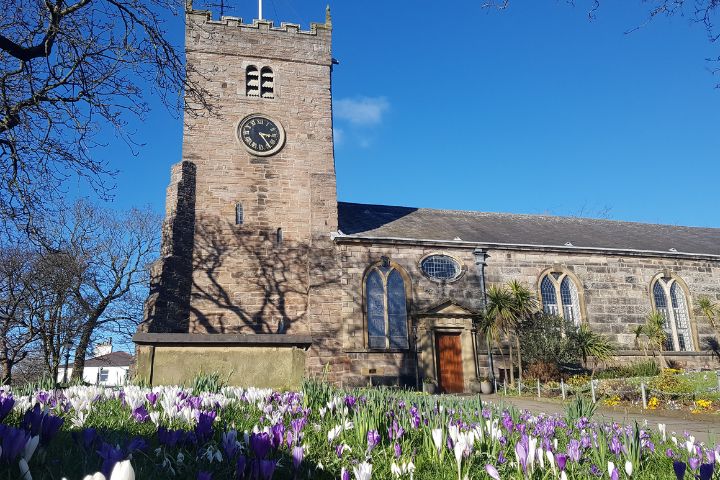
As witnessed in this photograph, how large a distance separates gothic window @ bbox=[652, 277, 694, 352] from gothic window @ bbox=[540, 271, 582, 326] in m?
4.28

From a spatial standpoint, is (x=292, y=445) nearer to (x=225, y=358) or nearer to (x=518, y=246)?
(x=225, y=358)

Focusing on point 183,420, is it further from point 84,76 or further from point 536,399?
point 536,399

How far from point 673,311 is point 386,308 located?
15.2m

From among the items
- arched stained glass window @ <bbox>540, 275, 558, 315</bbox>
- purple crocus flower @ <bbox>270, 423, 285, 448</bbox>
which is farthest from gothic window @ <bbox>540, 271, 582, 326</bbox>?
purple crocus flower @ <bbox>270, 423, 285, 448</bbox>

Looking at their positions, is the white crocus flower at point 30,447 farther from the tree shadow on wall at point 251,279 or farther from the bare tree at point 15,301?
the bare tree at point 15,301

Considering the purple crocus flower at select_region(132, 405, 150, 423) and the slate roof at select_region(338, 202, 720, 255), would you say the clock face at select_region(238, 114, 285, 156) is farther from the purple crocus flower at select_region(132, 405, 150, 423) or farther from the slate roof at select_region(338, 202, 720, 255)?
the purple crocus flower at select_region(132, 405, 150, 423)

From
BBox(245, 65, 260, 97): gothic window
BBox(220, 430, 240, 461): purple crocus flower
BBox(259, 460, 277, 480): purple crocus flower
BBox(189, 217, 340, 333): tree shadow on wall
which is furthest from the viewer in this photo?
BBox(245, 65, 260, 97): gothic window

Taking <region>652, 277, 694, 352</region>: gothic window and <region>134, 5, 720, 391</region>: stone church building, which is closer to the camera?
<region>134, 5, 720, 391</region>: stone church building

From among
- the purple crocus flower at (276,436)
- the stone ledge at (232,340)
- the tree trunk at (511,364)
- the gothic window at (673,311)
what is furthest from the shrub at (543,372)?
the purple crocus flower at (276,436)

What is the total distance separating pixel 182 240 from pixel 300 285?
17.5 ft

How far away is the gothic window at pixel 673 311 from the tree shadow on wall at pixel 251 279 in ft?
54.7

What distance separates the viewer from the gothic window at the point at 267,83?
82.9ft

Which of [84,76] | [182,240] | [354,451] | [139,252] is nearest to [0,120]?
[84,76]

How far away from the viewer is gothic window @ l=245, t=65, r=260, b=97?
25.1 m
